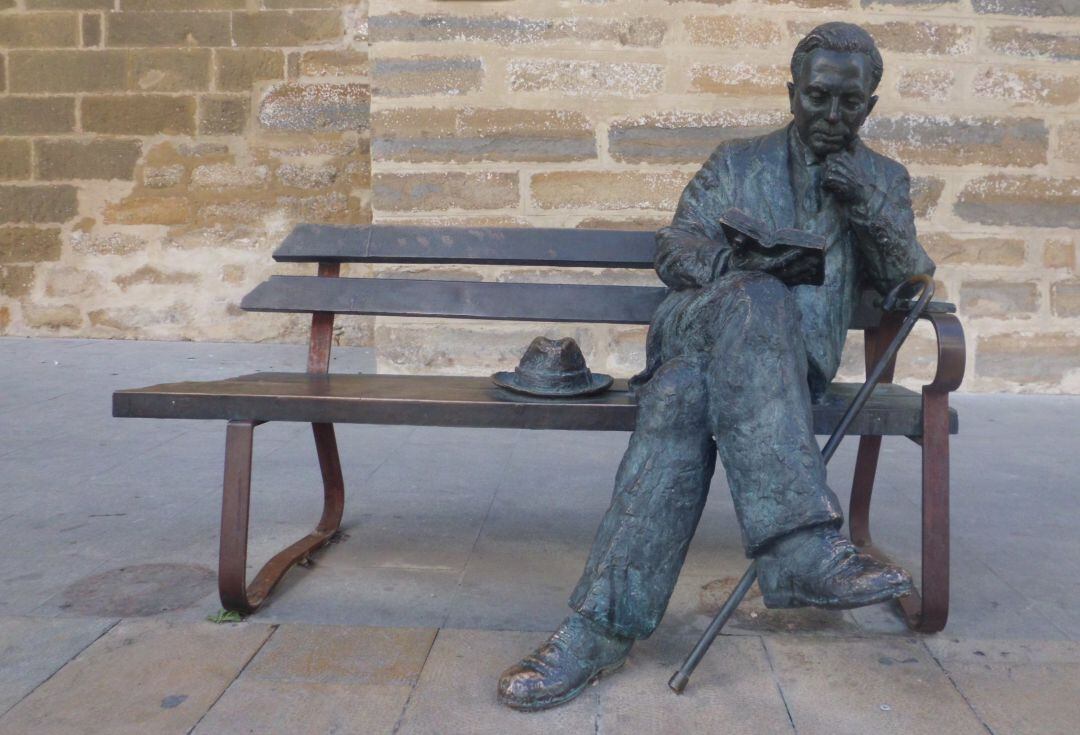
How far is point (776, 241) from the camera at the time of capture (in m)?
2.32

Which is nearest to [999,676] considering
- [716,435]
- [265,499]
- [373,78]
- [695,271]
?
[716,435]

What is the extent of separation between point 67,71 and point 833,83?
6790 millimetres

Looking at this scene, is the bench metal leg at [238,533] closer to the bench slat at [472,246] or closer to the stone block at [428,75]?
the bench slat at [472,246]

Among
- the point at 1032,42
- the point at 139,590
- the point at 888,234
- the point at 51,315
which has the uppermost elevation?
the point at 1032,42

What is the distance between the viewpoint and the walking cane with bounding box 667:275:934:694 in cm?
221

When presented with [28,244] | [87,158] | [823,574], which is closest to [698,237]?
[823,574]

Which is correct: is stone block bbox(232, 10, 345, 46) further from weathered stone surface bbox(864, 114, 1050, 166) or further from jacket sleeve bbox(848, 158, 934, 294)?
jacket sleeve bbox(848, 158, 934, 294)

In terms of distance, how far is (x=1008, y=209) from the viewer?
575cm

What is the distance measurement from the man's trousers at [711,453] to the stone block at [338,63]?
19.3ft

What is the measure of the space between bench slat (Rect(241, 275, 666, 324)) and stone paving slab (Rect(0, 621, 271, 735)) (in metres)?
1.11

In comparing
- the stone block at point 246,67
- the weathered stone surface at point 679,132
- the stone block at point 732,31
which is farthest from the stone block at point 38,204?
the stone block at point 732,31

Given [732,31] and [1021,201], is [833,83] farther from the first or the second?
[1021,201]

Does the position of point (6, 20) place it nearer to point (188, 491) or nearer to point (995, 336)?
point (188, 491)

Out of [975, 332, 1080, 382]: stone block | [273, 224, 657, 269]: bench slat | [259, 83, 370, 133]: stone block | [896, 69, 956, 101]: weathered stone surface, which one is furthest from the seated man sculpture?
[259, 83, 370, 133]: stone block
